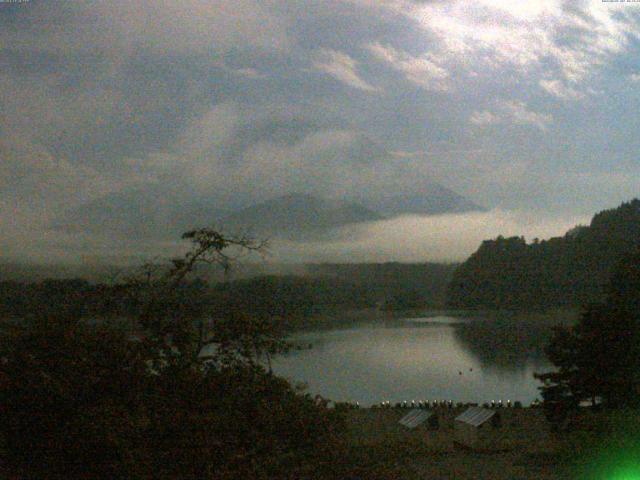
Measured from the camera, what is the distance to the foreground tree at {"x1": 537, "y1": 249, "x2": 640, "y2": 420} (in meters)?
19.6

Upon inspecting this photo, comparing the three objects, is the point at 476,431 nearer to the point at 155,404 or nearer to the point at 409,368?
the point at 155,404

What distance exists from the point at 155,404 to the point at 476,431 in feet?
47.5

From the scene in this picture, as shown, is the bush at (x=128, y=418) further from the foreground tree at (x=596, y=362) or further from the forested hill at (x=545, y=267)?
the forested hill at (x=545, y=267)

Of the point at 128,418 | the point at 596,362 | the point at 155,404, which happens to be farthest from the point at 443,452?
the point at 128,418

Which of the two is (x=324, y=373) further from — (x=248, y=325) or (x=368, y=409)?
(x=248, y=325)

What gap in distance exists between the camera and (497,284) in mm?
87250

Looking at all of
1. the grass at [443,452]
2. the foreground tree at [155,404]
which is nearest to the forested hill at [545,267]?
the grass at [443,452]

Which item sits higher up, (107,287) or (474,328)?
(107,287)

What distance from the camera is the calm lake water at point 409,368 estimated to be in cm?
3619

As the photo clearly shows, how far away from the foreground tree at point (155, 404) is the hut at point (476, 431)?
511 inches

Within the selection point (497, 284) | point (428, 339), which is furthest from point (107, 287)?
point (497, 284)

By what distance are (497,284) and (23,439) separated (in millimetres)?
84768

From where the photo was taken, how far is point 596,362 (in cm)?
1972

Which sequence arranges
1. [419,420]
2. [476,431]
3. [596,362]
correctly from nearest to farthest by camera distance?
[476,431] → [596,362] → [419,420]
